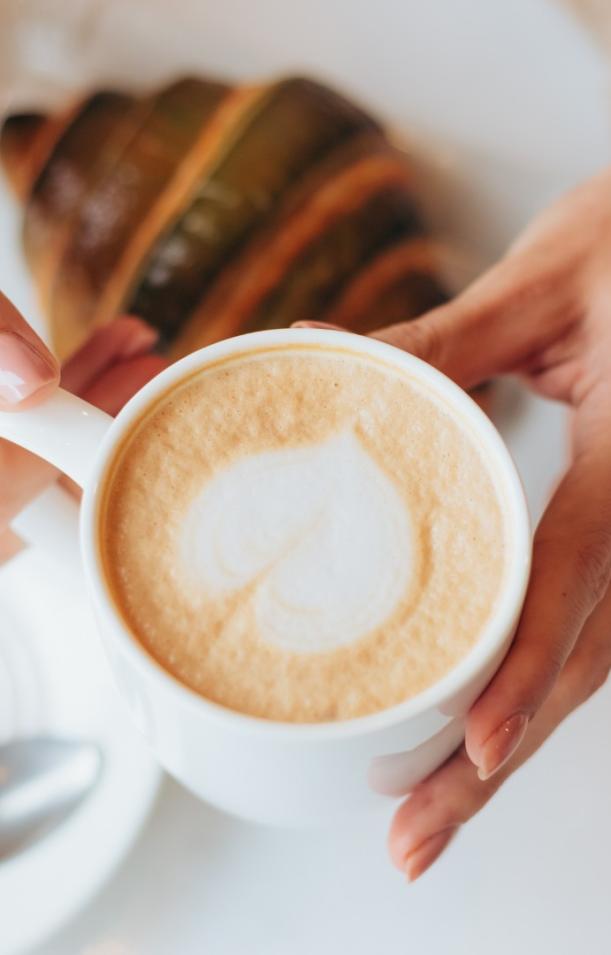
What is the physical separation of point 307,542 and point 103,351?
14.8 inches

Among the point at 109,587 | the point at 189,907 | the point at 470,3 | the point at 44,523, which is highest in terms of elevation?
the point at 470,3

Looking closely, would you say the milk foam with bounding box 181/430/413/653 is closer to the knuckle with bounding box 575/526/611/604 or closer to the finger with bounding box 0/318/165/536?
the knuckle with bounding box 575/526/611/604

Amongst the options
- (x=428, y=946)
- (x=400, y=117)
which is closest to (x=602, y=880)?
(x=428, y=946)

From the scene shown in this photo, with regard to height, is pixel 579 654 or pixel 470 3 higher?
pixel 470 3

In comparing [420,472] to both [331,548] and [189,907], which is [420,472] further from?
[189,907]

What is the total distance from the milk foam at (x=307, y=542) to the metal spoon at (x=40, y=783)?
0.89 ft

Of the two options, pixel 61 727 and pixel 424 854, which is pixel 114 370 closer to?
pixel 61 727

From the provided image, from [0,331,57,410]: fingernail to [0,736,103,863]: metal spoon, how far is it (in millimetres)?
283

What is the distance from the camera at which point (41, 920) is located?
0.61 m

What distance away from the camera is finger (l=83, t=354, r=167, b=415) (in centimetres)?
72

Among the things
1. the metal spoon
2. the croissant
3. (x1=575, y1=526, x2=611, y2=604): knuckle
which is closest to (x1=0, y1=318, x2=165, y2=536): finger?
the croissant

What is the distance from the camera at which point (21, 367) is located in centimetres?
48

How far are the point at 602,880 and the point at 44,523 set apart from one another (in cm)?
44

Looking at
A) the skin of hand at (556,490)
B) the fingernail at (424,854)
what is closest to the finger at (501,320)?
the skin of hand at (556,490)
